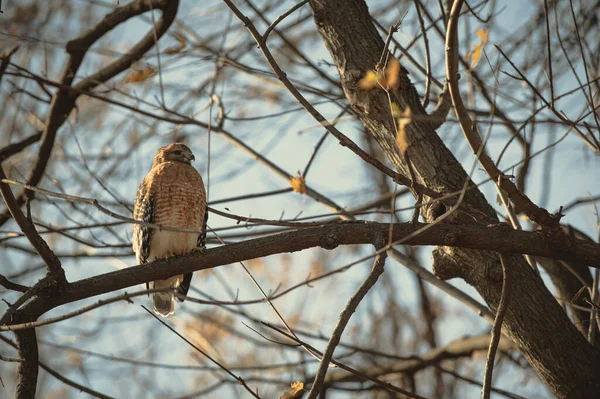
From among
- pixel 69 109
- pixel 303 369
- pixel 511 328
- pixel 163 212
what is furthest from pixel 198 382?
pixel 511 328

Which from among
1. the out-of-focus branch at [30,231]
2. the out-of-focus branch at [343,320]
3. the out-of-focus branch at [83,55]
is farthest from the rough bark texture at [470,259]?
the out-of-focus branch at [30,231]

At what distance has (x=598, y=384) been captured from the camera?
12.7 ft

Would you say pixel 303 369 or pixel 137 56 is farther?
pixel 303 369

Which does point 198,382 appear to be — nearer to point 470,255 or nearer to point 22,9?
point 22,9

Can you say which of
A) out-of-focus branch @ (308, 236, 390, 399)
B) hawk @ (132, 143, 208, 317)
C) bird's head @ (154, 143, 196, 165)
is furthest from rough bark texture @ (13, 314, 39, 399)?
bird's head @ (154, 143, 196, 165)

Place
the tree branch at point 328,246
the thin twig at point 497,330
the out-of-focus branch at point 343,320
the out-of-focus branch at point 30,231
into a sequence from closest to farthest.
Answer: the out-of-focus branch at point 343,320 → the out-of-focus branch at point 30,231 → the thin twig at point 497,330 → the tree branch at point 328,246

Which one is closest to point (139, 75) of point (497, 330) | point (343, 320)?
point (343, 320)

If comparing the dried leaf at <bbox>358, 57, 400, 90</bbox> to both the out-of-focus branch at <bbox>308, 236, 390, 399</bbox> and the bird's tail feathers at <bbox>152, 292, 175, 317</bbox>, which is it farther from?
the bird's tail feathers at <bbox>152, 292, 175, 317</bbox>

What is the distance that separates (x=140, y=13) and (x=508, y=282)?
3.38 m

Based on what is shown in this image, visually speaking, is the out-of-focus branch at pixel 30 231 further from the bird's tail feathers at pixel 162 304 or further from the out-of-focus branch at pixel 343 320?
the bird's tail feathers at pixel 162 304

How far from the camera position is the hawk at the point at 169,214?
5230mm

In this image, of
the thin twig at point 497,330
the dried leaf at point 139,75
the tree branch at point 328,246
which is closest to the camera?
the thin twig at point 497,330

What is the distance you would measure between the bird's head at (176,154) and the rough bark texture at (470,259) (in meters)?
1.91

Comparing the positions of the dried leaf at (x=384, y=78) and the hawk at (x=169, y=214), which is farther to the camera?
the hawk at (x=169, y=214)
